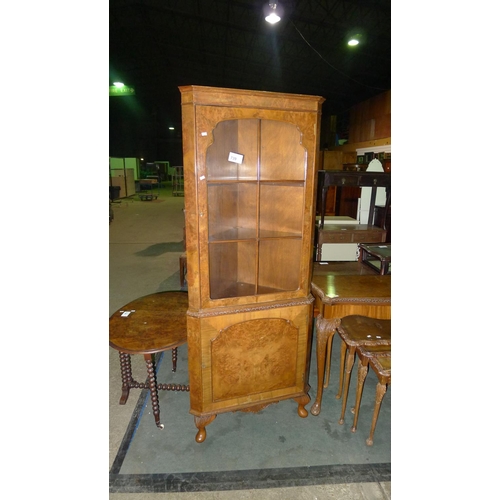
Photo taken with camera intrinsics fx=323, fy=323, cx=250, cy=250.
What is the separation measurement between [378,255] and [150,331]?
1.76 m

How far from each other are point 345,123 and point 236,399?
11131mm

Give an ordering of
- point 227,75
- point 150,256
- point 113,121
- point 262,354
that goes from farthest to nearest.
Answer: point 113,121
point 227,75
point 150,256
point 262,354

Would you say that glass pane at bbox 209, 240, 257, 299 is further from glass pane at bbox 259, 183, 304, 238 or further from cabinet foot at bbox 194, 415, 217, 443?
cabinet foot at bbox 194, 415, 217, 443

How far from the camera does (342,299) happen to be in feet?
6.23

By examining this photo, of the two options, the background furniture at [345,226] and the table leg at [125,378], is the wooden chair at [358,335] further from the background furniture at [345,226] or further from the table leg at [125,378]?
the table leg at [125,378]

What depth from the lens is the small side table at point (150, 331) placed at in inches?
72.3

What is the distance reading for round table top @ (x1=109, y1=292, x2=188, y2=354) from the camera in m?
1.83

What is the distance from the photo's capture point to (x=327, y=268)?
99.1 inches

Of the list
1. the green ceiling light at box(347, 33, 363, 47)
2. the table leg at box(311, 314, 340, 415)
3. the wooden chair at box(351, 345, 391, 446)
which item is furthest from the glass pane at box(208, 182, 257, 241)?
the green ceiling light at box(347, 33, 363, 47)

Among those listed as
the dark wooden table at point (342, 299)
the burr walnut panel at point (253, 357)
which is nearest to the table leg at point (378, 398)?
the dark wooden table at point (342, 299)

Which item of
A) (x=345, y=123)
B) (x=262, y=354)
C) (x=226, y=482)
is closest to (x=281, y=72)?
(x=345, y=123)

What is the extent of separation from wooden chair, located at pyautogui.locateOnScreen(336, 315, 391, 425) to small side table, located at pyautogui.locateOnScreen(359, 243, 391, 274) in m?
0.48

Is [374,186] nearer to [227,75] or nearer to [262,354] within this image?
[262,354]
